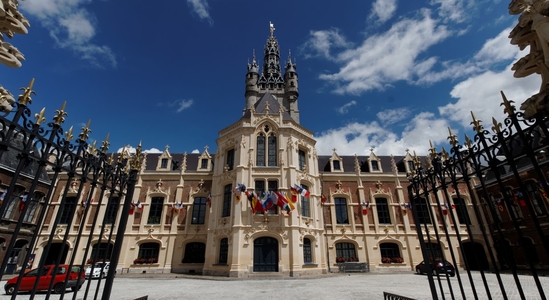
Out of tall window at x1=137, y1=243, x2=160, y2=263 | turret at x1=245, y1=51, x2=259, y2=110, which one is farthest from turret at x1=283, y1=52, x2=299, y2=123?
tall window at x1=137, y1=243, x2=160, y2=263

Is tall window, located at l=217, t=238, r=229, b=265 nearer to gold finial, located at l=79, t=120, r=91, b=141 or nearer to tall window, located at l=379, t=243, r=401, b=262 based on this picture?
tall window, located at l=379, t=243, r=401, b=262

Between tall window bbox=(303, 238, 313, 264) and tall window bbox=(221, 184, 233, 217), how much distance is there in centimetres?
615

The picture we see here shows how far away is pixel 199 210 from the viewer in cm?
2412

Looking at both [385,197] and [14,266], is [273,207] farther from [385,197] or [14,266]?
[14,266]

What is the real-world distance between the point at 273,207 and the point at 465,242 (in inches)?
697

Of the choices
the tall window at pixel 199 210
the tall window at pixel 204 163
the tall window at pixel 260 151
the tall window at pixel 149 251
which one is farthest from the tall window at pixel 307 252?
the tall window at pixel 149 251

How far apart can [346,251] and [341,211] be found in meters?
3.45

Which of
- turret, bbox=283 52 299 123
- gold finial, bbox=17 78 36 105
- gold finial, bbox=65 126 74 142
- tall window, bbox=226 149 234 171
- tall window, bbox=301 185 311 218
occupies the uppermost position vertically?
turret, bbox=283 52 299 123

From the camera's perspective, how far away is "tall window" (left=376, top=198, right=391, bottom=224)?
2473 cm

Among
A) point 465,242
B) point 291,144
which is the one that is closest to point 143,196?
point 291,144

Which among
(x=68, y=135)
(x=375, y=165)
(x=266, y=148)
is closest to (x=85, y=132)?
(x=68, y=135)

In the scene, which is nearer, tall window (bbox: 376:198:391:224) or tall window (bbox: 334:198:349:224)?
tall window (bbox: 334:198:349:224)

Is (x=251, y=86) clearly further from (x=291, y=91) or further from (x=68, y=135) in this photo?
(x=68, y=135)

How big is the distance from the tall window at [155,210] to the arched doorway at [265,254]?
1027 cm
